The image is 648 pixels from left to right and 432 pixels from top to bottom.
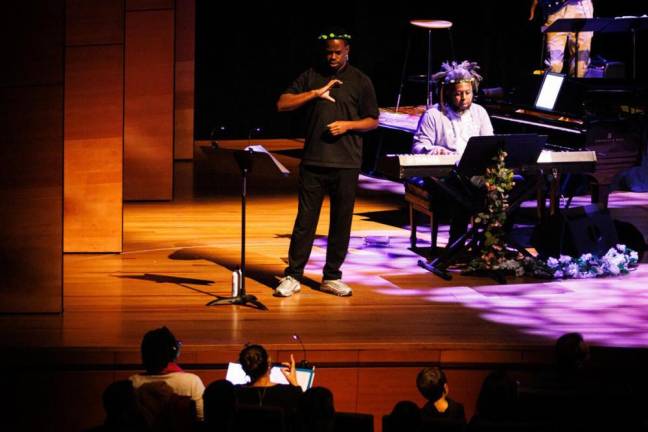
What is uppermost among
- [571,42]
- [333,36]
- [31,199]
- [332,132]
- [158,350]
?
[571,42]

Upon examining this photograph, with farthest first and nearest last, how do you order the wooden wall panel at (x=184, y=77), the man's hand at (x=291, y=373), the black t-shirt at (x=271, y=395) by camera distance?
1. the wooden wall panel at (x=184, y=77)
2. the man's hand at (x=291, y=373)
3. the black t-shirt at (x=271, y=395)

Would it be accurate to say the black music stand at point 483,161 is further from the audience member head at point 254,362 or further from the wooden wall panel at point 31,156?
the audience member head at point 254,362

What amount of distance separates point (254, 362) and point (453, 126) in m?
3.65

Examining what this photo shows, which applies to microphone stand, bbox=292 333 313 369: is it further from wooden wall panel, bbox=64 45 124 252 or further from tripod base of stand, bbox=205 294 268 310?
wooden wall panel, bbox=64 45 124 252

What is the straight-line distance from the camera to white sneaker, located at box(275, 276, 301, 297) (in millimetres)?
6793

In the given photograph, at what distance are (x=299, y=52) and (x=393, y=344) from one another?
10.1 metres

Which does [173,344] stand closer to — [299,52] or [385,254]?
[385,254]

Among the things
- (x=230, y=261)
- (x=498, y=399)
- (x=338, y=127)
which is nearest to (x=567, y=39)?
(x=230, y=261)

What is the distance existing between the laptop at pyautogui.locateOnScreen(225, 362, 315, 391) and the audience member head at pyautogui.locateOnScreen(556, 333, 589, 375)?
111 centimetres

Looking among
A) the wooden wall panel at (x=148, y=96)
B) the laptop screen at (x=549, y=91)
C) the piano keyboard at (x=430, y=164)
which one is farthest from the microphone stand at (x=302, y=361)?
the wooden wall panel at (x=148, y=96)

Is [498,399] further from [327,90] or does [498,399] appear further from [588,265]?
[588,265]

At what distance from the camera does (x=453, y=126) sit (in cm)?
792

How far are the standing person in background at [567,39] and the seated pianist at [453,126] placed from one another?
366 cm

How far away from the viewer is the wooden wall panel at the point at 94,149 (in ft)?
26.3
